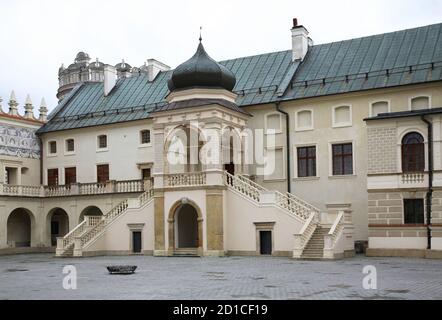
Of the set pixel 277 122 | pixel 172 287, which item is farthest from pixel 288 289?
pixel 277 122

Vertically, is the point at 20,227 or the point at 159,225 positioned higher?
the point at 159,225

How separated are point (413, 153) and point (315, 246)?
265 inches

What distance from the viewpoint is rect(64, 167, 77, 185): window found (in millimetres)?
47000

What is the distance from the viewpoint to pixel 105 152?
45.8 m

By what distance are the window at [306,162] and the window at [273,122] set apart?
195 centimetres

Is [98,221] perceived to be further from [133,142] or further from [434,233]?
[434,233]

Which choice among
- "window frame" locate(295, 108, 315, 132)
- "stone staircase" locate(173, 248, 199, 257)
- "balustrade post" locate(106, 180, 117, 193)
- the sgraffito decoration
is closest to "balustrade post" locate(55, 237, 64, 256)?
"stone staircase" locate(173, 248, 199, 257)

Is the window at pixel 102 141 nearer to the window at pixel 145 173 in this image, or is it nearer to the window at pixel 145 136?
the window at pixel 145 136

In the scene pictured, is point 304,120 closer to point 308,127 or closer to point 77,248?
point 308,127

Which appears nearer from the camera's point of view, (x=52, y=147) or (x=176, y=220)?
(x=176, y=220)

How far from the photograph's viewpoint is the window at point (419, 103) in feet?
116

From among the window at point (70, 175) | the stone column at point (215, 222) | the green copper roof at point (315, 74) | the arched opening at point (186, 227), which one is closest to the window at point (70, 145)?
the green copper roof at point (315, 74)

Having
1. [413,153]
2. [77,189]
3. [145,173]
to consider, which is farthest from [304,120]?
[77,189]

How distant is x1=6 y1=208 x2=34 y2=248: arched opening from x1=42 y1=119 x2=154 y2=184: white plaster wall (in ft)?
9.33
